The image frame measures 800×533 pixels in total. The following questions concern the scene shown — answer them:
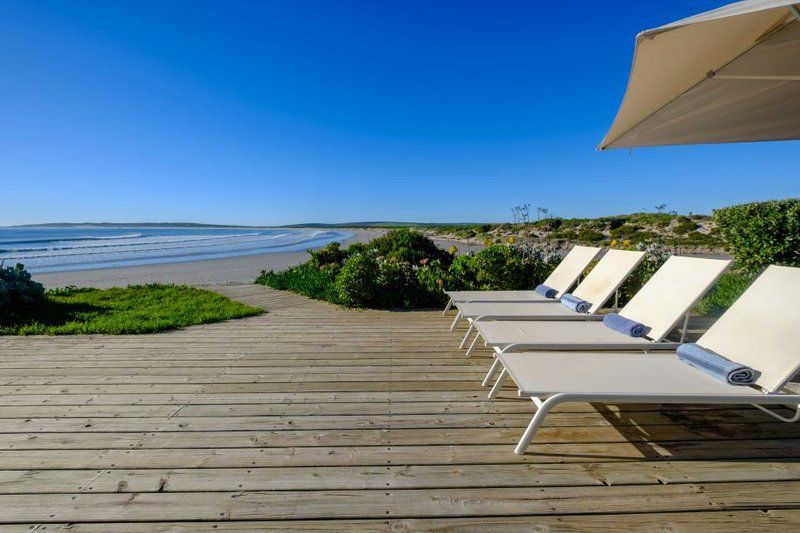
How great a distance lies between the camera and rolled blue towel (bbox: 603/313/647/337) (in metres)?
3.17

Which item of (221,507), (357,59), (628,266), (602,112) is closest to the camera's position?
(221,507)

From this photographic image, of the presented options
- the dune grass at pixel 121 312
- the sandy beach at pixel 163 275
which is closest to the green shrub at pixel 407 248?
the sandy beach at pixel 163 275

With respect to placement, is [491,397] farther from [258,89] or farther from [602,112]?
[602,112]

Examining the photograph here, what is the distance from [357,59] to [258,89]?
3.39 m

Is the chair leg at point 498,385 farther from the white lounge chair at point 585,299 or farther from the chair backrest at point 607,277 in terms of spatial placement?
the chair backrest at point 607,277

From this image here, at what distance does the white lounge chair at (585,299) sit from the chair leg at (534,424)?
1717 mm

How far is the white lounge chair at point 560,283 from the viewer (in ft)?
15.8

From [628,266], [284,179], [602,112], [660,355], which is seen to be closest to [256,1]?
[628,266]

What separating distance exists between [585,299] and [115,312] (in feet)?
21.1

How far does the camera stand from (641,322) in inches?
132

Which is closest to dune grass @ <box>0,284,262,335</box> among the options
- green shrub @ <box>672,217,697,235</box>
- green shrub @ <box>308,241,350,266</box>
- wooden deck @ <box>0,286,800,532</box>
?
wooden deck @ <box>0,286,800,532</box>

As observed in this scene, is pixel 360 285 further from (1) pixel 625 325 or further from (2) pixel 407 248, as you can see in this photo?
(2) pixel 407 248

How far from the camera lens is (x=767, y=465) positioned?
1979 millimetres

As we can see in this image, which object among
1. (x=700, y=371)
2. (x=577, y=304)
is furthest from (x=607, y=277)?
(x=700, y=371)
